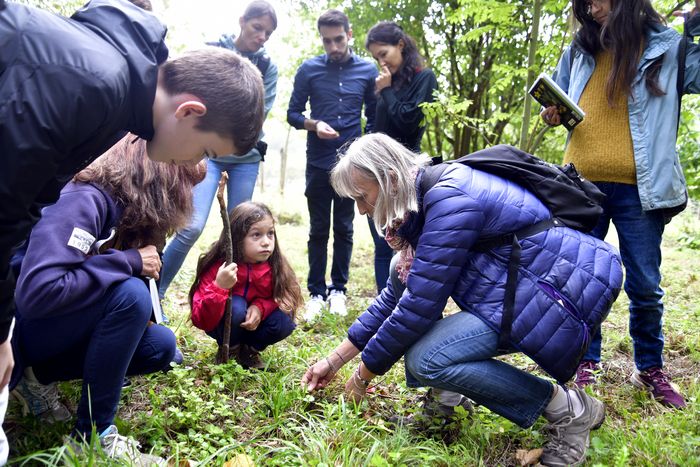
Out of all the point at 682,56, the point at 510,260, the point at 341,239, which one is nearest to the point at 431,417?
the point at 510,260

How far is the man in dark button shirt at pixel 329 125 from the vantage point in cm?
427

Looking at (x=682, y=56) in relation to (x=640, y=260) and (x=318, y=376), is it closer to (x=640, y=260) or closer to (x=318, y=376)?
(x=640, y=260)

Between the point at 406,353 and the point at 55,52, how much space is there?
165cm

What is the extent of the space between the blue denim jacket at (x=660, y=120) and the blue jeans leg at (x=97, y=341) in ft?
7.51

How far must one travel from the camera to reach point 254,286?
3035mm

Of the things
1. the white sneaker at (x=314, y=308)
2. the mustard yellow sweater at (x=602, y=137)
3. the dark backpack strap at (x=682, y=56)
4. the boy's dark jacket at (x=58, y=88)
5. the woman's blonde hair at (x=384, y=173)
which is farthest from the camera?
the white sneaker at (x=314, y=308)

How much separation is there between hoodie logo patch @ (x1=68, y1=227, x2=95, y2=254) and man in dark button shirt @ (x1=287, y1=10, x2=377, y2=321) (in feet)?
7.80

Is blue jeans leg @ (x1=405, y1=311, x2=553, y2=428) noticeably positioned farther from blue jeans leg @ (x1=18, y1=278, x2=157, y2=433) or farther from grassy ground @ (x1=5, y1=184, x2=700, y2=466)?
blue jeans leg @ (x1=18, y1=278, x2=157, y2=433)

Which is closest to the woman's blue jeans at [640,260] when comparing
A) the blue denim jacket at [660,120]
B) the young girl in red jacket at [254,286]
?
the blue denim jacket at [660,120]

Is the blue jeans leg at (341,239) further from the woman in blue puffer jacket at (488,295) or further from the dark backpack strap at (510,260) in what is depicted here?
the dark backpack strap at (510,260)

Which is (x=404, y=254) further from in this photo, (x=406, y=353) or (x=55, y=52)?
(x=55, y=52)

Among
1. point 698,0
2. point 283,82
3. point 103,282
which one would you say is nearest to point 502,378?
point 103,282

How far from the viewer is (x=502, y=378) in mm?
2145

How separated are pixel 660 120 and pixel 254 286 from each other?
86.6 inches
